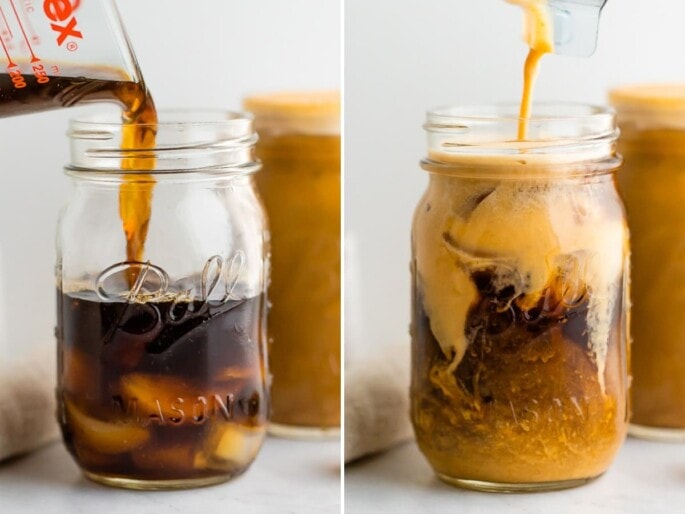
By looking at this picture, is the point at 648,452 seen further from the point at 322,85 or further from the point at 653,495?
the point at 322,85

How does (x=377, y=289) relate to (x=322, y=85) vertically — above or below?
below

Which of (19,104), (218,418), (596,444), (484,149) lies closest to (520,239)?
(484,149)

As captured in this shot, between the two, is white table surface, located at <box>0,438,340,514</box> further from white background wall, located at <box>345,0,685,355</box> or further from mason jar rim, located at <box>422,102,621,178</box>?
mason jar rim, located at <box>422,102,621,178</box>

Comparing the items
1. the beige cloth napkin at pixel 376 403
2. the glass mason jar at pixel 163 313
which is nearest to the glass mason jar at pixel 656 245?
the beige cloth napkin at pixel 376 403

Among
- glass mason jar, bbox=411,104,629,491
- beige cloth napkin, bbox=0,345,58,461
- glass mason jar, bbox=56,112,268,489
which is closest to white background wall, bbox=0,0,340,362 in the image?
beige cloth napkin, bbox=0,345,58,461

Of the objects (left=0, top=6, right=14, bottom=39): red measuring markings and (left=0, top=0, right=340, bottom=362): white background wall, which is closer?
(left=0, top=6, right=14, bottom=39): red measuring markings

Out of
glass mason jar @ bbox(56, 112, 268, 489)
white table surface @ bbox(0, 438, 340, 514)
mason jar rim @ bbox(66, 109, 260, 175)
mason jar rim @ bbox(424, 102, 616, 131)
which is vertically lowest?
white table surface @ bbox(0, 438, 340, 514)

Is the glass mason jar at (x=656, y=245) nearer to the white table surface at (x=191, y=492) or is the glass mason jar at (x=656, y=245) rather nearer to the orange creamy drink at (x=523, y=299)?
the orange creamy drink at (x=523, y=299)
